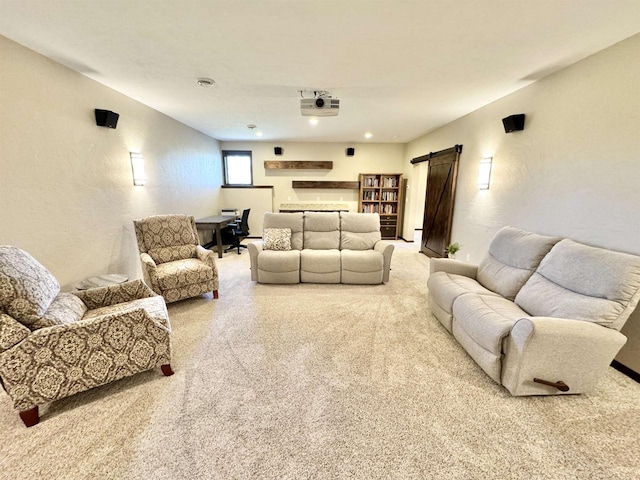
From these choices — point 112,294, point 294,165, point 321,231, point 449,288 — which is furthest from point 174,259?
point 294,165

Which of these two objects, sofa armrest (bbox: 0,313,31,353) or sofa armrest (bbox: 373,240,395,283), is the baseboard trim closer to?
sofa armrest (bbox: 373,240,395,283)

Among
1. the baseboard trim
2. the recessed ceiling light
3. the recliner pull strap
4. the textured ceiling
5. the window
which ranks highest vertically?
the recessed ceiling light

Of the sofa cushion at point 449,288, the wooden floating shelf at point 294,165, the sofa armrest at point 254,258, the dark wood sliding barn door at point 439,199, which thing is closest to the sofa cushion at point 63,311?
the sofa armrest at point 254,258

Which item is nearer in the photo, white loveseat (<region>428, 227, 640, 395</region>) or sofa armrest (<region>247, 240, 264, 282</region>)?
white loveseat (<region>428, 227, 640, 395</region>)

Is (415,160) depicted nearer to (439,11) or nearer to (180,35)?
(439,11)

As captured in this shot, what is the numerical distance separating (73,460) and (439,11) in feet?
10.9

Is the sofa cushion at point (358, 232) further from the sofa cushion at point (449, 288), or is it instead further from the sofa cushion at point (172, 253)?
the sofa cushion at point (172, 253)

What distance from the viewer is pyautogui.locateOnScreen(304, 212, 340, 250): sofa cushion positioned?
409 centimetres

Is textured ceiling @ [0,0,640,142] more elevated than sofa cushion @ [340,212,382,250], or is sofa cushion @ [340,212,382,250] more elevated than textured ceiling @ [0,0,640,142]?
textured ceiling @ [0,0,640,142]

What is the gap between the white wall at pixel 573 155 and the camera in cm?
198

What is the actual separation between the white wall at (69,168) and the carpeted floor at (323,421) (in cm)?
138

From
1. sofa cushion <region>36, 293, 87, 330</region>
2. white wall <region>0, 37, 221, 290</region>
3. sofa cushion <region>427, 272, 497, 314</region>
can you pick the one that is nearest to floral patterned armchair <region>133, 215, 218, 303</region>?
white wall <region>0, 37, 221, 290</region>

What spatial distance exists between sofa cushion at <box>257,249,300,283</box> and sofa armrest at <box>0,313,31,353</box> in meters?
2.38

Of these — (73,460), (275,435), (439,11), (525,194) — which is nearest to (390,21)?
(439,11)
